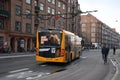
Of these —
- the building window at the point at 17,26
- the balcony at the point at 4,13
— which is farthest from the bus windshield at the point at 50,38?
the building window at the point at 17,26

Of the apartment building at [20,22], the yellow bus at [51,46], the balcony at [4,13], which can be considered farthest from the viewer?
the apartment building at [20,22]

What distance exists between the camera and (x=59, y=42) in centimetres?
2416

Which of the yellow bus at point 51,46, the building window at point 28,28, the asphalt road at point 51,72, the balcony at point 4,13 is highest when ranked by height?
the balcony at point 4,13

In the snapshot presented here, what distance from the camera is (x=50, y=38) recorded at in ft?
80.1

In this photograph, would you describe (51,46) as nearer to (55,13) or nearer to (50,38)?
(50,38)

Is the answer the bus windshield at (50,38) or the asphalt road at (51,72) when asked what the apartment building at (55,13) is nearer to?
the bus windshield at (50,38)

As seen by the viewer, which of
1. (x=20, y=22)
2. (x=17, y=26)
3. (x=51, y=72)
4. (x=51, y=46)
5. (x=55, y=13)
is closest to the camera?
(x=51, y=72)

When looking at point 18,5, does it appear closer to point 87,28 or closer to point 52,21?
point 52,21

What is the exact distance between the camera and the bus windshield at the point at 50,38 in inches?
952

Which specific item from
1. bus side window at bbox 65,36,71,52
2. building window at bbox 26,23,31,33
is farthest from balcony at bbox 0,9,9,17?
bus side window at bbox 65,36,71,52

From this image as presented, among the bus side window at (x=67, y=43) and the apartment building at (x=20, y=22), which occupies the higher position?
the apartment building at (x=20, y=22)

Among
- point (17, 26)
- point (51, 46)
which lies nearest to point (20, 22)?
point (17, 26)

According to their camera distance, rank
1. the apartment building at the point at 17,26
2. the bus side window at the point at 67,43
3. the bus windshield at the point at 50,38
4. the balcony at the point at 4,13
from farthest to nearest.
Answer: the apartment building at the point at 17,26
the balcony at the point at 4,13
the bus side window at the point at 67,43
the bus windshield at the point at 50,38

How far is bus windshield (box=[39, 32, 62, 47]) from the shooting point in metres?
24.2
